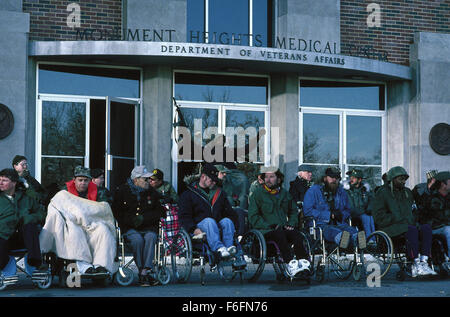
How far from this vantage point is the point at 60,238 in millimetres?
10203

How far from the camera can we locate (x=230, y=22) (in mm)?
17156

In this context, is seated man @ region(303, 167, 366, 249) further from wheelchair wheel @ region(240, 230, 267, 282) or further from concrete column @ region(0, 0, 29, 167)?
concrete column @ region(0, 0, 29, 167)

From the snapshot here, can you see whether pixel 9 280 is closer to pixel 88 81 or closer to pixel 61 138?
pixel 61 138

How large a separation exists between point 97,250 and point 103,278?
404 mm

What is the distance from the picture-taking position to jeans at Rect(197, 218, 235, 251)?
1063 cm

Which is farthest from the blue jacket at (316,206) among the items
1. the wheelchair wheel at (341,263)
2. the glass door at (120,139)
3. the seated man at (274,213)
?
the glass door at (120,139)

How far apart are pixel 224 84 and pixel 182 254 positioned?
6967 millimetres

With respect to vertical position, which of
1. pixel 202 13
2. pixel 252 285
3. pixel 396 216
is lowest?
pixel 252 285

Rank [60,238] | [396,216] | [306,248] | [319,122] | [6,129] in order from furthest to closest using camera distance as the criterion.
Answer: [319,122] < [6,129] < [396,216] < [306,248] < [60,238]

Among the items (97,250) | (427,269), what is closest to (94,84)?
(97,250)

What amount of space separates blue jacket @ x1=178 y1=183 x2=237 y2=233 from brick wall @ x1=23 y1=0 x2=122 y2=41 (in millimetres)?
5972

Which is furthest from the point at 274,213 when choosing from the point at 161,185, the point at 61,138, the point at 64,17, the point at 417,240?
the point at 64,17

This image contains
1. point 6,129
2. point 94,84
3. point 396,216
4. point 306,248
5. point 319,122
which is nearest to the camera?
point 306,248

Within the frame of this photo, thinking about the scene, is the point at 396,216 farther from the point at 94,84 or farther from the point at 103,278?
the point at 94,84
